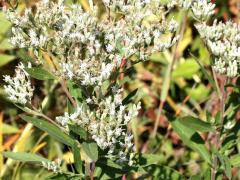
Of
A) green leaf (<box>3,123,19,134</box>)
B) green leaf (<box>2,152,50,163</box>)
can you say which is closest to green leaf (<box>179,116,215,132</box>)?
green leaf (<box>2,152,50,163</box>)

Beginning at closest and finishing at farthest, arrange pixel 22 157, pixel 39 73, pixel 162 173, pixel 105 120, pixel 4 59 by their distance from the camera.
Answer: pixel 105 120 → pixel 39 73 → pixel 22 157 → pixel 162 173 → pixel 4 59

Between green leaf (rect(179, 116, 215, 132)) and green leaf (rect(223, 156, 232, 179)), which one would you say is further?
green leaf (rect(179, 116, 215, 132))

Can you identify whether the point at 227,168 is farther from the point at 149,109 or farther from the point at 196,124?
the point at 149,109

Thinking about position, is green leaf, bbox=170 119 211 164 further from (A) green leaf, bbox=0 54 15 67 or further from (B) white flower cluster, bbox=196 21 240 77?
(A) green leaf, bbox=0 54 15 67

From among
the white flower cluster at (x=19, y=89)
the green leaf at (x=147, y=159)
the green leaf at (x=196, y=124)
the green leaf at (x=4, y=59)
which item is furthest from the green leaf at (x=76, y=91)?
the green leaf at (x=4, y=59)

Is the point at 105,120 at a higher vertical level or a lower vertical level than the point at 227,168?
higher

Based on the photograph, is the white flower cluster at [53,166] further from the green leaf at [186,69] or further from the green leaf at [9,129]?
the green leaf at [186,69]

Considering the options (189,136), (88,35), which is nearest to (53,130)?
(88,35)
